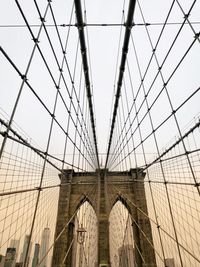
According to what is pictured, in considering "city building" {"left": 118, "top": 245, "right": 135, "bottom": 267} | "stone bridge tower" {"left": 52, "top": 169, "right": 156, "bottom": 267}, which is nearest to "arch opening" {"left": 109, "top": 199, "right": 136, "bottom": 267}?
"city building" {"left": 118, "top": 245, "right": 135, "bottom": 267}

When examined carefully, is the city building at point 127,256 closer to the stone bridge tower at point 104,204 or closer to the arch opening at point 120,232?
the arch opening at point 120,232

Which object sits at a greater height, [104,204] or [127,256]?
[104,204]

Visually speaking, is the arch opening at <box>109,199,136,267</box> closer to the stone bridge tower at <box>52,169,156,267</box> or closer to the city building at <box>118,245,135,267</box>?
the city building at <box>118,245,135,267</box>

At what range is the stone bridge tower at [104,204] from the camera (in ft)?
A: 47.1

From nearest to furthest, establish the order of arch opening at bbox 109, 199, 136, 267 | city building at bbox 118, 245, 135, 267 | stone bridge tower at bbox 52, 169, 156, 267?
stone bridge tower at bbox 52, 169, 156, 267, city building at bbox 118, 245, 135, 267, arch opening at bbox 109, 199, 136, 267

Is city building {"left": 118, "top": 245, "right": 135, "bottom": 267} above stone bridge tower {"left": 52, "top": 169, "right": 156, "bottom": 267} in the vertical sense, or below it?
below

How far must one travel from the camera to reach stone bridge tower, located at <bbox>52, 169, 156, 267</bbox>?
14.4 metres

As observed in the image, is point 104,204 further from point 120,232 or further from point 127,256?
point 120,232

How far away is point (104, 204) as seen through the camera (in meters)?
16.0

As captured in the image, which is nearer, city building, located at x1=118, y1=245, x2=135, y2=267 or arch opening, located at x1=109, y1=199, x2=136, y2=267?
city building, located at x1=118, y1=245, x2=135, y2=267

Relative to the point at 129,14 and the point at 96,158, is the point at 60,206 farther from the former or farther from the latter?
the point at 129,14

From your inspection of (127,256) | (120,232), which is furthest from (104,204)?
(120,232)

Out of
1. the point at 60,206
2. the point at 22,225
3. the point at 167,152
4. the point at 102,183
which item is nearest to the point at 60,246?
the point at 60,206

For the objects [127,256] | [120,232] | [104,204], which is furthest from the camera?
[120,232]
